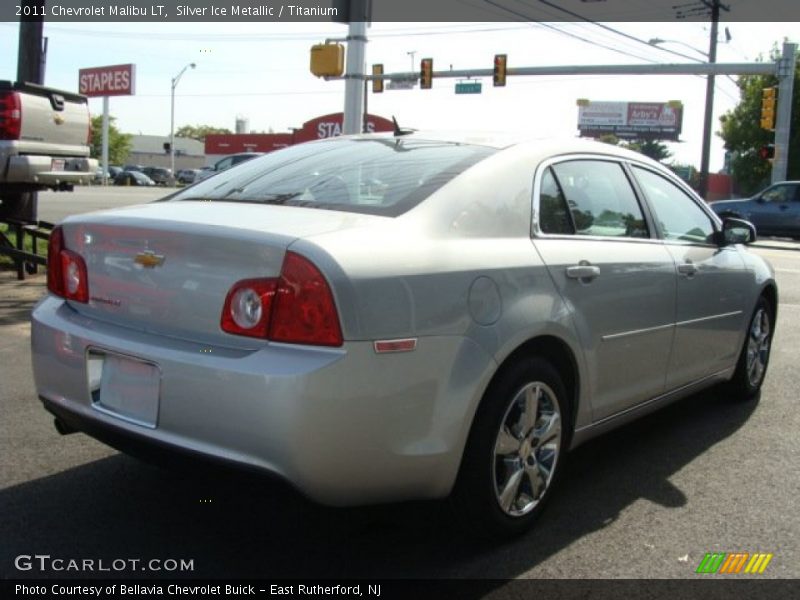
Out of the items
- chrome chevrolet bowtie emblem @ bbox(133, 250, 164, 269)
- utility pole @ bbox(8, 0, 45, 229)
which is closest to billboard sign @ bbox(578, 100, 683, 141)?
utility pole @ bbox(8, 0, 45, 229)

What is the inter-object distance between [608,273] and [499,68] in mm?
22544

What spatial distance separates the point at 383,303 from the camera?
8.71ft

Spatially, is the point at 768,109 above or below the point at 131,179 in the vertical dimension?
above

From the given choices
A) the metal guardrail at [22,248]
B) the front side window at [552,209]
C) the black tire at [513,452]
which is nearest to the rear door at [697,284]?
the front side window at [552,209]

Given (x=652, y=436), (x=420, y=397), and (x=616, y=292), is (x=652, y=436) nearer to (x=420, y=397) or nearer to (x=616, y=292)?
(x=616, y=292)

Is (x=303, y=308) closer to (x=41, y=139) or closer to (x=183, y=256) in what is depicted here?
(x=183, y=256)

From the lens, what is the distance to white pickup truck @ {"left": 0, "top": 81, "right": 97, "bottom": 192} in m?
8.38

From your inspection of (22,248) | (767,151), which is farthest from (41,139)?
(767,151)

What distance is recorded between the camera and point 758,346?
17.6 ft

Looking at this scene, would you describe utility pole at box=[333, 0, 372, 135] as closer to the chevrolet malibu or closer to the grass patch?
the grass patch

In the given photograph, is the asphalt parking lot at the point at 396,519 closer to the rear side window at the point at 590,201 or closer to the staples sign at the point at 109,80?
the rear side window at the point at 590,201

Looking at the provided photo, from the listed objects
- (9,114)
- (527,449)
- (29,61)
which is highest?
(29,61)

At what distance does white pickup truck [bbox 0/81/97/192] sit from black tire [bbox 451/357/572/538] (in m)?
7.03

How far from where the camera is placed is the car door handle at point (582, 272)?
133 inches
